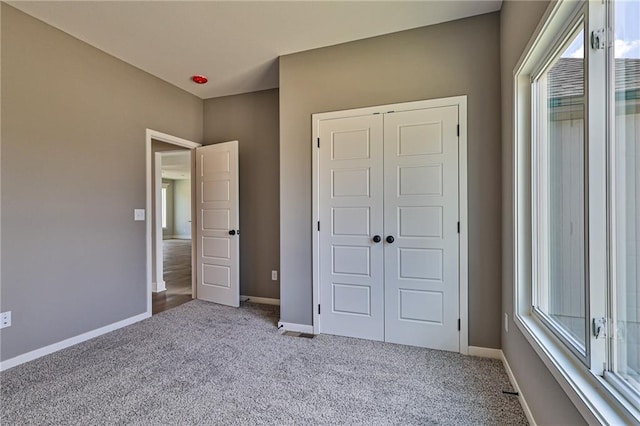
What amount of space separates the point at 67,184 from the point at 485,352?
386 centimetres

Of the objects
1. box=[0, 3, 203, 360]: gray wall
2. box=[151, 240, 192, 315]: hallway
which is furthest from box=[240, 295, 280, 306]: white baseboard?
box=[0, 3, 203, 360]: gray wall

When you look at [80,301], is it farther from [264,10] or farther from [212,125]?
[264,10]

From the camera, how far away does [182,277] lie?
561 centimetres

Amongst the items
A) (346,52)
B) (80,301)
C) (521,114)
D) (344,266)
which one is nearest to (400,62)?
(346,52)

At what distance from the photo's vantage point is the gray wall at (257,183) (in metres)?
4.01

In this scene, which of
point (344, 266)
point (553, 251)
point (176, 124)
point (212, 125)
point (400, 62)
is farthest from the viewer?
point (212, 125)

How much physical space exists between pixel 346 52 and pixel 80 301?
339cm

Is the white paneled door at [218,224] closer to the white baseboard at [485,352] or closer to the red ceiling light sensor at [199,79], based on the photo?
the red ceiling light sensor at [199,79]

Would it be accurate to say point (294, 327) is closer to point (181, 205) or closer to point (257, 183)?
point (257, 183)

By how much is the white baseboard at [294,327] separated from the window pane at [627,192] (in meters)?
2.37

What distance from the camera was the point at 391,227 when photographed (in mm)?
2756

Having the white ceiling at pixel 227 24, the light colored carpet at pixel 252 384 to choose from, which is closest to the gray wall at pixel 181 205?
the white ceiling at pixel 227 24

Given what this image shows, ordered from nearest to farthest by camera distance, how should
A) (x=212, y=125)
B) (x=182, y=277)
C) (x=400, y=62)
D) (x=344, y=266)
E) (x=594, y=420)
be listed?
1. (x=594, y=420)
2. (x=400, y=62)
3. (x=344, y=266)
4. (x=212, y=125)
5. (x=182, y=277)

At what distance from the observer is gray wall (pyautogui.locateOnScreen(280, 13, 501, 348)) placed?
2.49 meters
